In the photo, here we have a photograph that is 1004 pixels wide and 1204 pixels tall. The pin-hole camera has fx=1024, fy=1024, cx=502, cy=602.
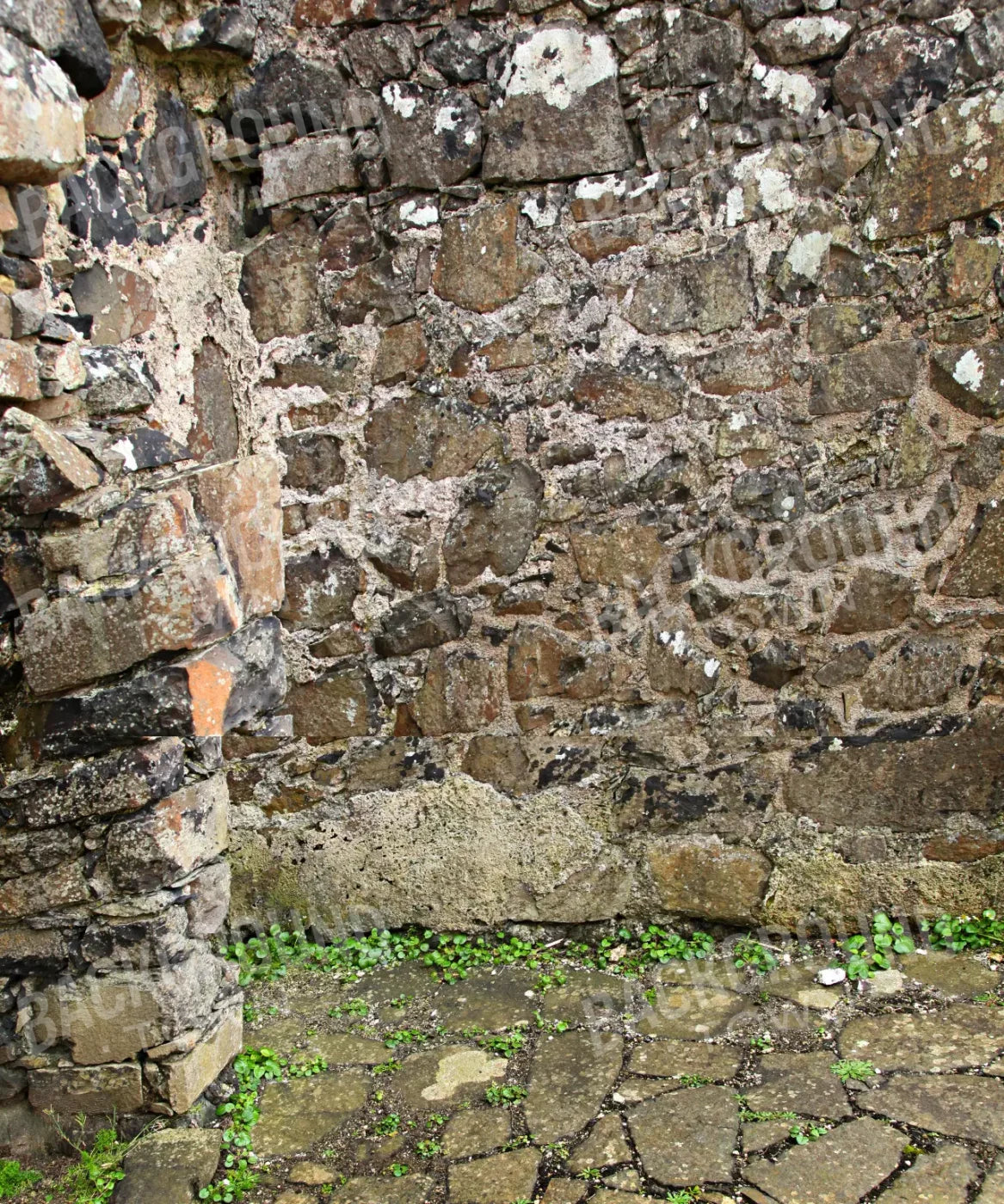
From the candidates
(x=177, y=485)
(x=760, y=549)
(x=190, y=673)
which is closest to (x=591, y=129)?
(x=760, y=549)

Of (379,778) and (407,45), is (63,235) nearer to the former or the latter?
(407,45)

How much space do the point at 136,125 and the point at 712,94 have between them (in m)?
1.52

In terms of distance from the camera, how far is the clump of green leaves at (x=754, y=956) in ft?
9.75

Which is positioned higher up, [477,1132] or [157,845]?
[157,845]

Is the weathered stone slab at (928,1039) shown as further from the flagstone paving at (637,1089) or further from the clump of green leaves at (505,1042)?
the clump of green leaves at (505,1042)

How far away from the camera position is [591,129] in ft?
9.36

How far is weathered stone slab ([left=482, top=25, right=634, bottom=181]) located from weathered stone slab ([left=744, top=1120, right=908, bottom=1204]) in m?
Result: 2.50

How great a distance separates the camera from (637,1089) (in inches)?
97.4

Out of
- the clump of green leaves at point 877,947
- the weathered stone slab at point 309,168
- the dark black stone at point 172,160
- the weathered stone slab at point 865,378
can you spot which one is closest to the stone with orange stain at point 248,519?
the dark black stone at point 172,160

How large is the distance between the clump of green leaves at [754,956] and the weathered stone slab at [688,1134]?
1.90ft

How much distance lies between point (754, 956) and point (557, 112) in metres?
2.49

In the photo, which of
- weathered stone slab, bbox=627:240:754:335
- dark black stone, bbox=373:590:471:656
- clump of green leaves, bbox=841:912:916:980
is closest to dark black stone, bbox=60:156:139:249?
dark black stone, bbox=373:590:471:656

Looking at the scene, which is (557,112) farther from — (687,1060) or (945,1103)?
(945,1103)

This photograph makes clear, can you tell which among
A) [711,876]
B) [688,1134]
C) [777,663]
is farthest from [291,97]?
[688,1134]
